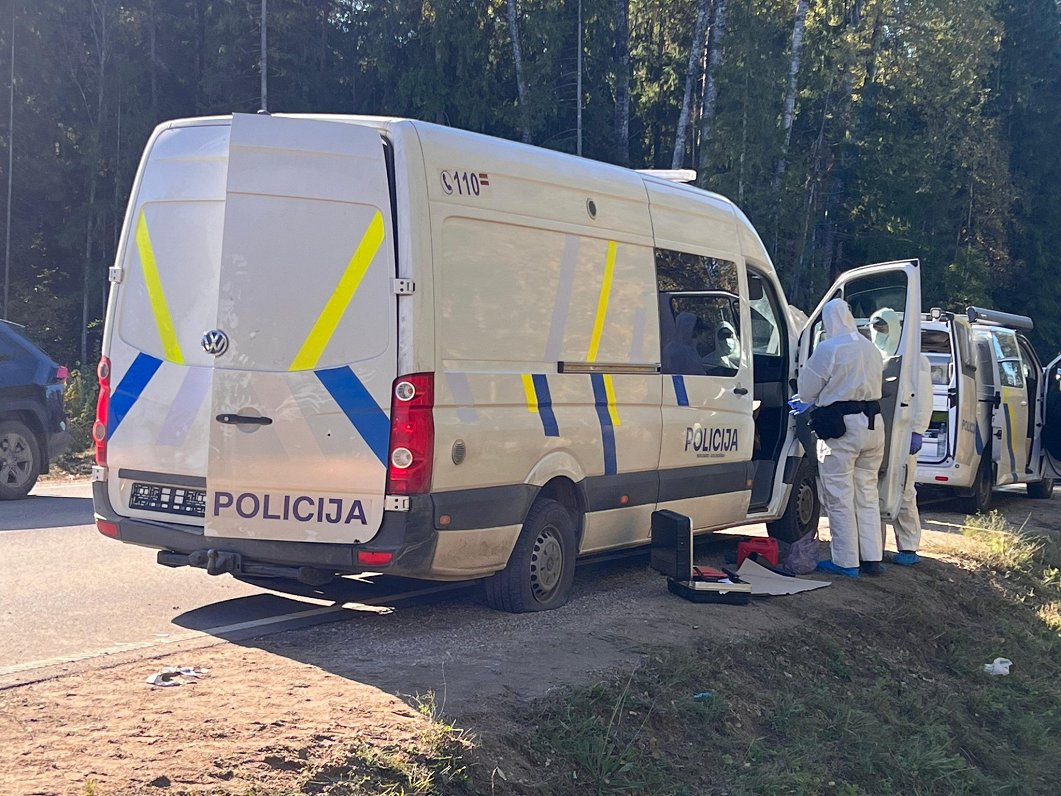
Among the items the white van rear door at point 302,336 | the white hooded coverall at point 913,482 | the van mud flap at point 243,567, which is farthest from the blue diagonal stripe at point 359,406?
the white hooded coverall at point 913,482

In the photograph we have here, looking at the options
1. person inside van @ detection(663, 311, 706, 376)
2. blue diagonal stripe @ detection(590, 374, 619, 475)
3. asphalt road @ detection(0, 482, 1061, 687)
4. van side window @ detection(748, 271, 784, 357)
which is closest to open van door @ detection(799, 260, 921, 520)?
van side window @ detection(748, 271, 784, 357)

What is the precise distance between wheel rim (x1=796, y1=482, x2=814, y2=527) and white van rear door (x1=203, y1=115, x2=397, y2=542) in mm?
4959

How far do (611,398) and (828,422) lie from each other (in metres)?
2.12

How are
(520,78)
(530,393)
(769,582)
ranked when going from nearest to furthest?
(530,393) < (769,582) < (520,78)

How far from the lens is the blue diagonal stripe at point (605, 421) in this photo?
24.0ft

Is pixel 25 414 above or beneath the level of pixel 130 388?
beneath

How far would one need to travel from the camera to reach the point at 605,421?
7371 millimetres

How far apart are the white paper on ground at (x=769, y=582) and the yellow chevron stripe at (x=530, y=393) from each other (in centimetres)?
218

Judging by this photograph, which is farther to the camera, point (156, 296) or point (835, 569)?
point (835, 569)

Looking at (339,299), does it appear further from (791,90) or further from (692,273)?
(791,90)

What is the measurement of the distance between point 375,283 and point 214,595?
2461 millimetres

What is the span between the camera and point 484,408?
6.38m

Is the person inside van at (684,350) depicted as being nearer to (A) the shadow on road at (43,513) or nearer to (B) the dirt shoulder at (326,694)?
(B) the dirt shoulder at (326,694)

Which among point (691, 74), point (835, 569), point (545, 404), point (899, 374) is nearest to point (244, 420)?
point (545, 404)
